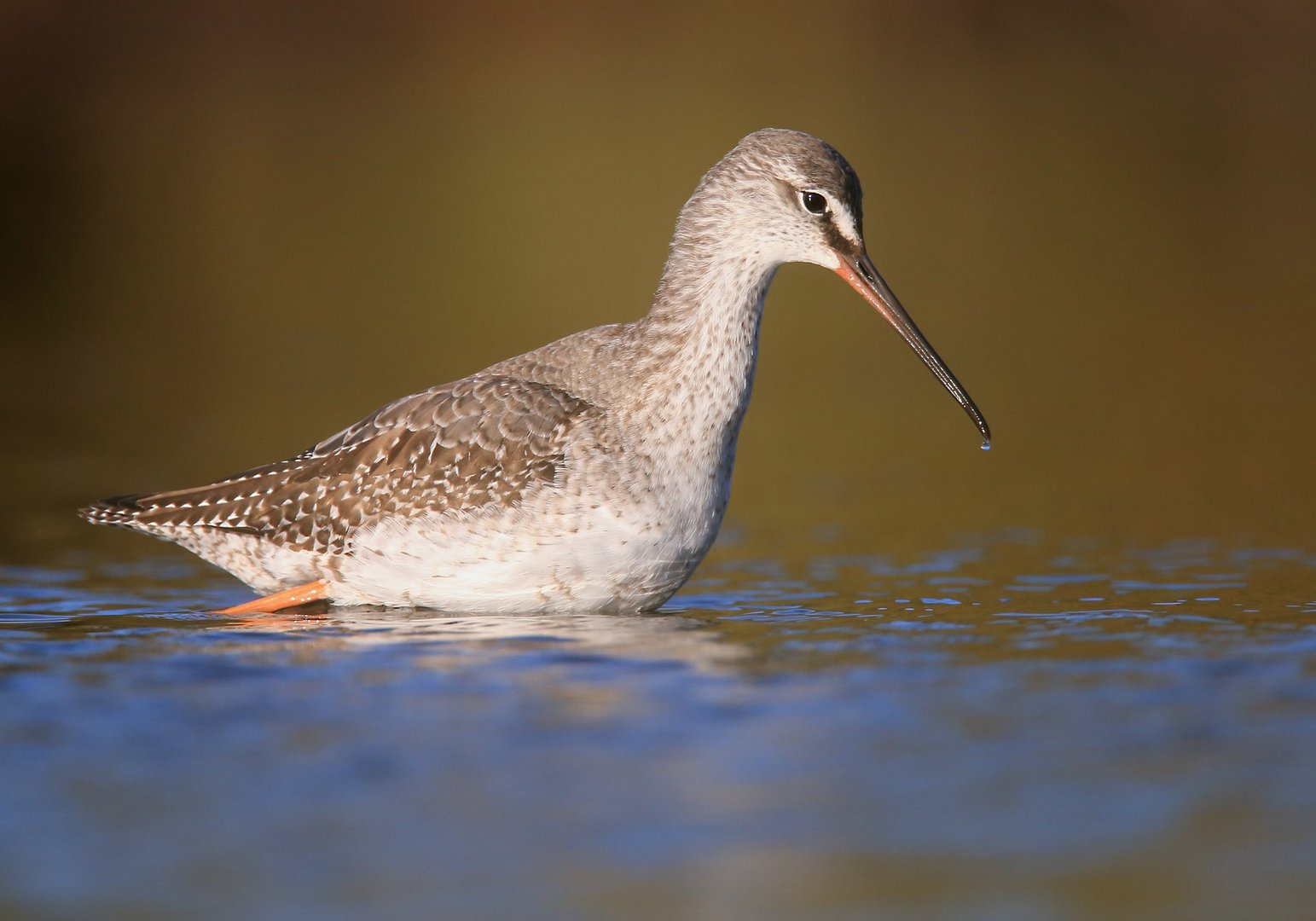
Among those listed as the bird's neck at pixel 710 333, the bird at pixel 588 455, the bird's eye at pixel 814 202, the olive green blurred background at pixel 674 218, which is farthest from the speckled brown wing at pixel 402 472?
the olive green blurred background at pixel 674 218

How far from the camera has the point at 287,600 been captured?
30.4 ft

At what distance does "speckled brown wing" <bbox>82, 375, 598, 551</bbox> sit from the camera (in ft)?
28.3

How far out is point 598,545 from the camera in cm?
827

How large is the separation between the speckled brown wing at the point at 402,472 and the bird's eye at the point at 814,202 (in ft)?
4.76

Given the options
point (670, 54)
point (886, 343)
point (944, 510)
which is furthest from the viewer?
point (670, 54)

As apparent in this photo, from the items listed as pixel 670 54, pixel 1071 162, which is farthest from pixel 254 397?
pixel 670 54

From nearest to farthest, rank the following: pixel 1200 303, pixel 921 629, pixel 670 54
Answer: pixel 921 629
pixel 1200 303
pixel 670 54

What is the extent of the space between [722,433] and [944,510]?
3.45 meters

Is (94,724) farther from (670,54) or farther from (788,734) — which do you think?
(670,54)

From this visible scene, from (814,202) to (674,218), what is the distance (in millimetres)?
13915

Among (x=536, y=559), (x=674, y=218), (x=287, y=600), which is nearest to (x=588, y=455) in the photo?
(x=536, y=559)

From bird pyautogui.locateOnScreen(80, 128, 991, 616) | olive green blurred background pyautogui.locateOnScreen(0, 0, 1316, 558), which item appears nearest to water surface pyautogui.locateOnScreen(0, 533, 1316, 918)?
bird pyautogui.locateOnScreen(80, 128, 991, 616)

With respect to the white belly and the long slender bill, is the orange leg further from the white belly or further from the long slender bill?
the long slender bill

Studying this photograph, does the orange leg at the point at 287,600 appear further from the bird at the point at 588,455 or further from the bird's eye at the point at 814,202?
the bird's eye at the point at 814,202
